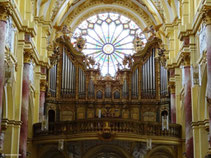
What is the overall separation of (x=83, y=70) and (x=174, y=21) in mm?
6987

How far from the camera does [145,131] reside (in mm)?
27203

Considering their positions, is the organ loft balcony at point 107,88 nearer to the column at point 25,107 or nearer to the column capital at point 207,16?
the column at point 25,107

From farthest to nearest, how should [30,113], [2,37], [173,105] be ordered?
[173,105] → [30,113] → [2,37]

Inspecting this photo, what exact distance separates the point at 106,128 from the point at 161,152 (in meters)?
4.65

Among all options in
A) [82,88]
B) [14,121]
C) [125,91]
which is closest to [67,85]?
[82,88]

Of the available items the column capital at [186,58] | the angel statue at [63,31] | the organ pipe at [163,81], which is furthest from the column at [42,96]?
the column capital at [186,58]

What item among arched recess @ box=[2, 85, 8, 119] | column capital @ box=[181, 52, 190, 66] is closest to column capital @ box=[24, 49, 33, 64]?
arched recess @ box=[2, 85, 8, 119]

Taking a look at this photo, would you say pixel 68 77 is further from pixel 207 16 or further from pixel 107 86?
pixel 207 16

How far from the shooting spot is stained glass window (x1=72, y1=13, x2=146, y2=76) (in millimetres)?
36062

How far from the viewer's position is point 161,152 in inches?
1159

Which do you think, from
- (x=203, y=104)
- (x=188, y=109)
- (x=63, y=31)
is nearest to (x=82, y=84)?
(x=63, y=31)

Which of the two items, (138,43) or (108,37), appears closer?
(138,43)

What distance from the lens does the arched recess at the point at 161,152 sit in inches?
1116

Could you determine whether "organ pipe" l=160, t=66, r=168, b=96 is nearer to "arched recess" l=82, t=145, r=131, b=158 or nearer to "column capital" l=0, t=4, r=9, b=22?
"arched recess" l=82, t=145, r=131, b=158
